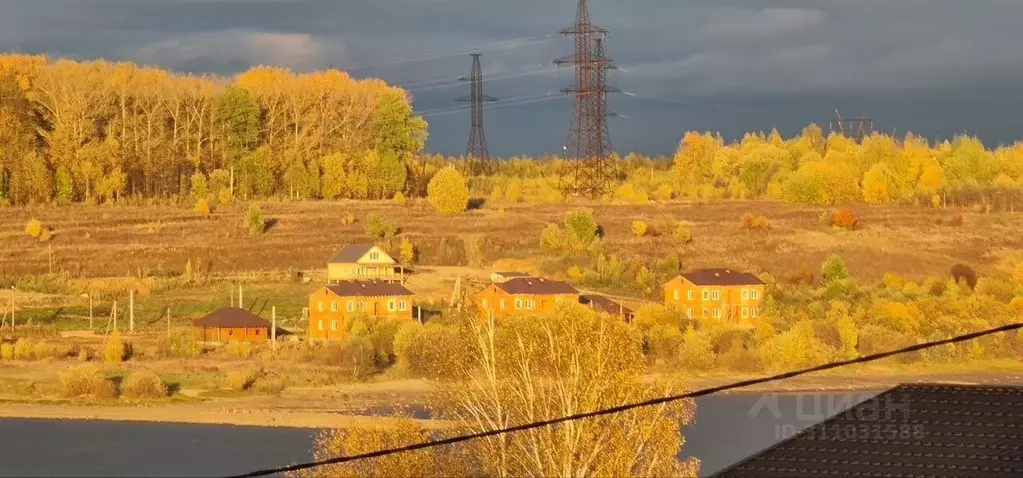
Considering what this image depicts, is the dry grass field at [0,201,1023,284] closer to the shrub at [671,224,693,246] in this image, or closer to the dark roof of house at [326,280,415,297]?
the shrub at [671,224,693,246]

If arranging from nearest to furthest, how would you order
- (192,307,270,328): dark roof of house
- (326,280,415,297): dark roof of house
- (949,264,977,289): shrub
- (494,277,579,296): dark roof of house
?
(192,307,270,328): dark roof of house
(326,280,415,297): dark roof of house
(494,277,579,296): dark roof of house
(949,264,977,289): shrub

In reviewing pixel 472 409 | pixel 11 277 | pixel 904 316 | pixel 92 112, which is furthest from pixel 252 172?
pixel 472 409

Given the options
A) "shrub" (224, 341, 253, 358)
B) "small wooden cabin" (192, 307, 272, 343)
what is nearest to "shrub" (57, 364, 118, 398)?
"shrub" (224, 341, 253, 358)

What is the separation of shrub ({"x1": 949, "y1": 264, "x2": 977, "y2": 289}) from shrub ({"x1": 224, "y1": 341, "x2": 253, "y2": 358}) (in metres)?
12.0

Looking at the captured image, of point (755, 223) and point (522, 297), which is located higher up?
point (755, 223)

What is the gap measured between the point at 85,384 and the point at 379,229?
31.7 feet

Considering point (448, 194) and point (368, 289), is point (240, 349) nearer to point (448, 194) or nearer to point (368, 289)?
point (368, 289)

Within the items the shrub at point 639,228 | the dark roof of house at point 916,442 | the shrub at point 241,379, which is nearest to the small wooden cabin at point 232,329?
the shrub at point 241,379

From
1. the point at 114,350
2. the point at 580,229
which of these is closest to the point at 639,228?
the point at 580,229

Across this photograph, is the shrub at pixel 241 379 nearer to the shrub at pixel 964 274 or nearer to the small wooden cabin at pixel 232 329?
the small wooden cabin at pixel 232 329

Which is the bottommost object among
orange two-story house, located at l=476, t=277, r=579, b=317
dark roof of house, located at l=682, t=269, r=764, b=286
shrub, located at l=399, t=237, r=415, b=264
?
orange two-story house, located at l=476, t=277, r=579, b=317

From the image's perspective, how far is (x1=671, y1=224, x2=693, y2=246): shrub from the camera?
25656mm

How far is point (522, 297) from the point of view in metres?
19.7

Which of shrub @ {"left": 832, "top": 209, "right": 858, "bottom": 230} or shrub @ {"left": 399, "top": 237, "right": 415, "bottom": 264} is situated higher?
shrub @ {"left": 832, "top": 209, "right": 858, "bottom": 230}
